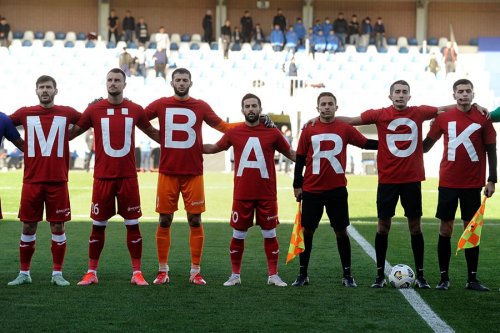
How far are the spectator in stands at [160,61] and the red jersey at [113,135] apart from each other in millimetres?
26348

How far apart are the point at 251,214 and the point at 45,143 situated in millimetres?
1974

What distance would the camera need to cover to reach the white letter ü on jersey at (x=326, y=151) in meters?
9.38

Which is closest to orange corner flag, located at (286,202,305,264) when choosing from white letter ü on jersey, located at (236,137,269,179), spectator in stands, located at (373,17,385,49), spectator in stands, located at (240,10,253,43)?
white letter ü on jersey, located at (236,137,269,179)

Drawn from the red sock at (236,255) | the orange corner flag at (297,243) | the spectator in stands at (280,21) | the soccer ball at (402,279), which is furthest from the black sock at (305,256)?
the spectator in stands at (280,21)

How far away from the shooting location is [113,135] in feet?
30.7

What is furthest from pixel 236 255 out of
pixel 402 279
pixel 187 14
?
pixel 187 14

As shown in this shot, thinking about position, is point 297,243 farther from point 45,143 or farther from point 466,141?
→ point 45,143

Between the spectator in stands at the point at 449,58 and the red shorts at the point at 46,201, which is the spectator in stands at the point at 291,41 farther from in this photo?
the red shorts at the point at 46,201

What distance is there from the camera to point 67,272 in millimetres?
10094

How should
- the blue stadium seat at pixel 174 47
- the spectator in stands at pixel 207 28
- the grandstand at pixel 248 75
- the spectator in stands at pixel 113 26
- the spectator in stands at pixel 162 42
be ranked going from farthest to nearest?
the spectator in stands at pixel 207 28 → the spectator in stands at pixel 113 26 → the blue stadium seat at pixel 174 47 → the spectator in stands at pixel 162 42 → the grandstand at pixel 248 75

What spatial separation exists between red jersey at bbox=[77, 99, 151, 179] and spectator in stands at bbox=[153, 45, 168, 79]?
26.3 m

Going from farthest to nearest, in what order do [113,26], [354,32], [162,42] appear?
[354,32] → [113,26] → [162,42]

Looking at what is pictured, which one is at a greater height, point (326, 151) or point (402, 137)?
point (402, 137)

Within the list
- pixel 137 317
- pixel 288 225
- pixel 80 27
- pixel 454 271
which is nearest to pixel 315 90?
pixel 80 27
